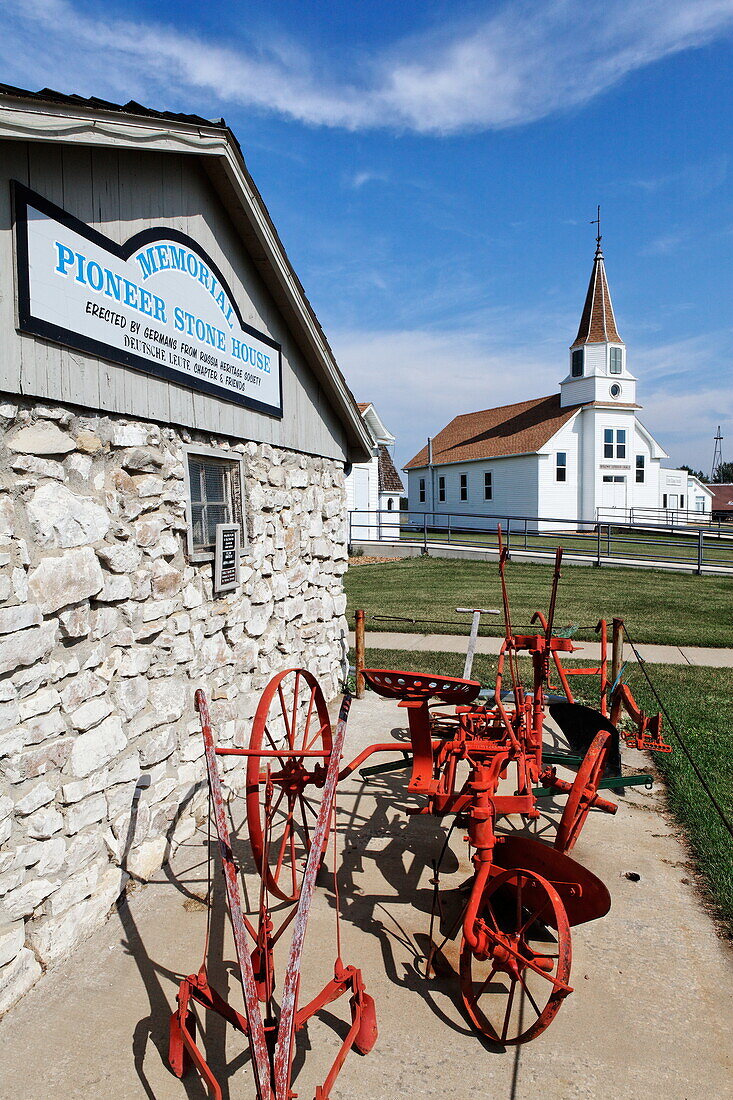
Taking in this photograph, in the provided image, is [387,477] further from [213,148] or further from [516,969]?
[516,969]

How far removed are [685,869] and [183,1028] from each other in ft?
10.7

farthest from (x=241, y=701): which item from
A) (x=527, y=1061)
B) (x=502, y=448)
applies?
(x=502, y=448)

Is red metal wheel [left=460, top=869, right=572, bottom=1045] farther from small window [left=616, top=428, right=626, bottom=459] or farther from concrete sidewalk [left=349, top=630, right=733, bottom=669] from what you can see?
small window [left=616, top=428, right=626, bottom=459]

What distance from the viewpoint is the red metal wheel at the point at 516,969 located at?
2.91 meters

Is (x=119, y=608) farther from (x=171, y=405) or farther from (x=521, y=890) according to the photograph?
(x=521, y=890)

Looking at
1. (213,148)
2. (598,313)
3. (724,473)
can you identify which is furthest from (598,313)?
(724,473)

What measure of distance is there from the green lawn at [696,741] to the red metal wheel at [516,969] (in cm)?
134

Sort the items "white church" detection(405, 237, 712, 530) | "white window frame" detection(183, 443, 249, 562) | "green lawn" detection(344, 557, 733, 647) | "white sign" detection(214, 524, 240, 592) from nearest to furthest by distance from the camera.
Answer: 1. "white window frame" detection(183, 443, 249, 562)
2. "white sign" detection(214, 524, 240, 592)
3. "green lawn" detection(344, 557, 733, 647)
4. "white church" detection(405, 237, 712, 530)

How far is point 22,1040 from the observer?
3.06 m

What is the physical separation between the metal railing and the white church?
4.50 ft

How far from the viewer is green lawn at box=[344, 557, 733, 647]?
40.0 ft

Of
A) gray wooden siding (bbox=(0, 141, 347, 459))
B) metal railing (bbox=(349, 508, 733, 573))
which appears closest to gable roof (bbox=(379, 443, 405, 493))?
metal railing (bbox=(349, 508, 733, 573))

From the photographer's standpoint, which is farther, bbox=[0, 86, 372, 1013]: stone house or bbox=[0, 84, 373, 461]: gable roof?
bbox=[0, 86, 372, 1013]: stone house

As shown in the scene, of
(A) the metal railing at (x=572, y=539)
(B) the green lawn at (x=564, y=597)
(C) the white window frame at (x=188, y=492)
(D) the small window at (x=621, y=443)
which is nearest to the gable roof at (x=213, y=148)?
(C) the white window frame at (x=188, y=492)
